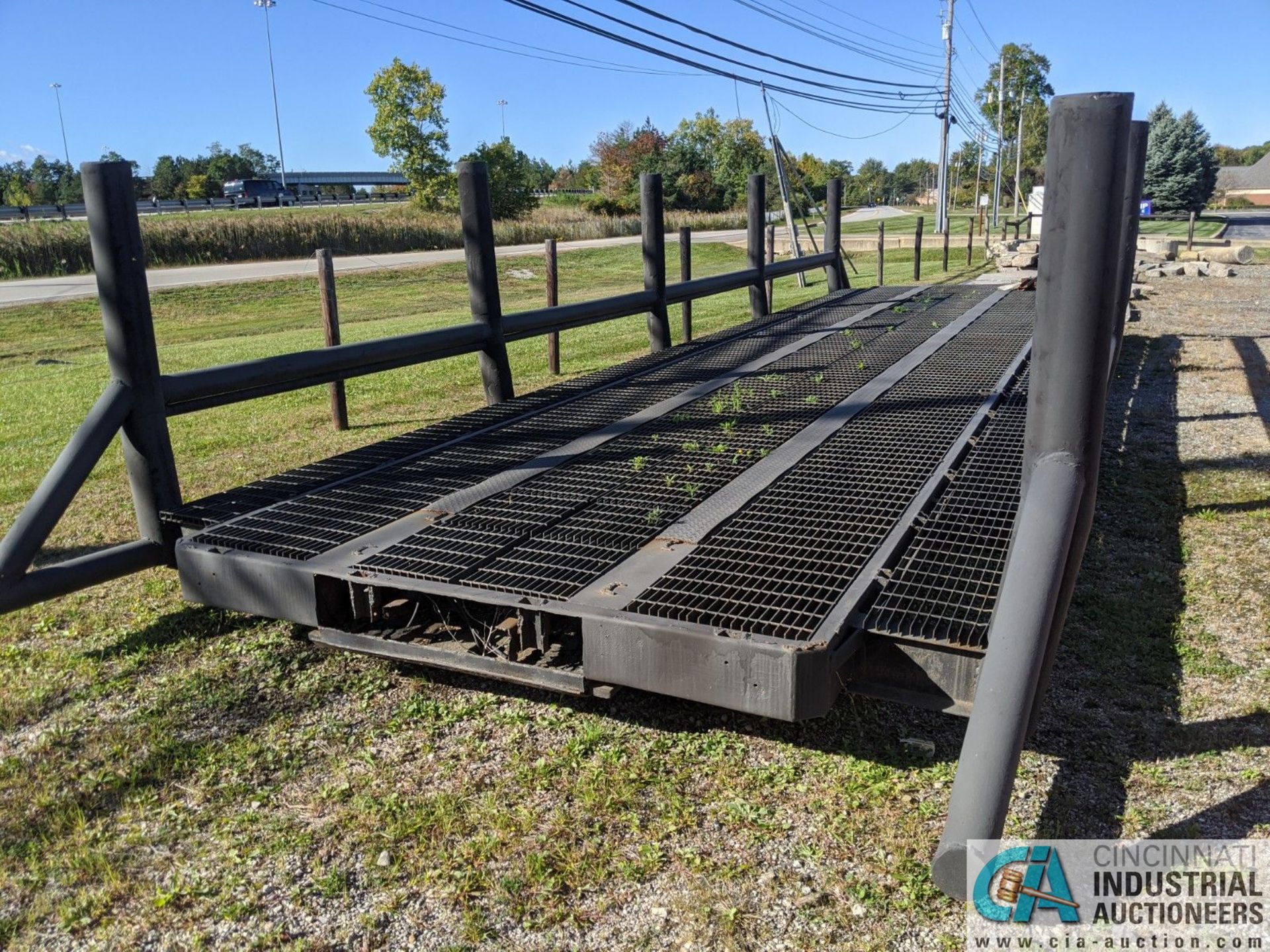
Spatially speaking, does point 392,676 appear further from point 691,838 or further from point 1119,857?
point 1119,857

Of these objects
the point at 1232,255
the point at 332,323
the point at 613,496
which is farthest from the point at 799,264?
the point at 1232,255

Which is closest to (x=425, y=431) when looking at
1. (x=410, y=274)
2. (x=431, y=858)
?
(x=431, y=858)

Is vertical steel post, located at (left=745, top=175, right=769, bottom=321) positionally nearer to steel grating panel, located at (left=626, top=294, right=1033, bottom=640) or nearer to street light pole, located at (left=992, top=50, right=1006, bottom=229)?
steel grating panel, located at (left=626, top=294, right=1033, bottom=640)

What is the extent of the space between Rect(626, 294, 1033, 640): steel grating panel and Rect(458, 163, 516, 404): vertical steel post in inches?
88.1

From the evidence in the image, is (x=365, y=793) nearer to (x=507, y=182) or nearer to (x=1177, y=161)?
(x=507, y=182)

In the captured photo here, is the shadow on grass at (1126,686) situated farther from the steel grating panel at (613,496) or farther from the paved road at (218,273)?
the paved road at (218,273)

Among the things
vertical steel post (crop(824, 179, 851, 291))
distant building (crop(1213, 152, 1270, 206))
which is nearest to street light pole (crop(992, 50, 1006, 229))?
distant building (crop(1213, 152, 1270, 206))

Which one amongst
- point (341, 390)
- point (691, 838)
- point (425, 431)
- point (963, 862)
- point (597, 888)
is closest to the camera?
point (963, 862)

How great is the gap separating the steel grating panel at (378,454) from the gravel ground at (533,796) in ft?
1.42

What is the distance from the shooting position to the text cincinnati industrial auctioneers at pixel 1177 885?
2.14 m

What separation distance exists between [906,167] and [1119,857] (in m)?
156

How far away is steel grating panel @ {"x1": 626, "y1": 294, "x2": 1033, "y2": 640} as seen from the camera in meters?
2.74

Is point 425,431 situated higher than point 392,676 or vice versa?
point 425,431

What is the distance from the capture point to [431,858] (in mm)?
2359
